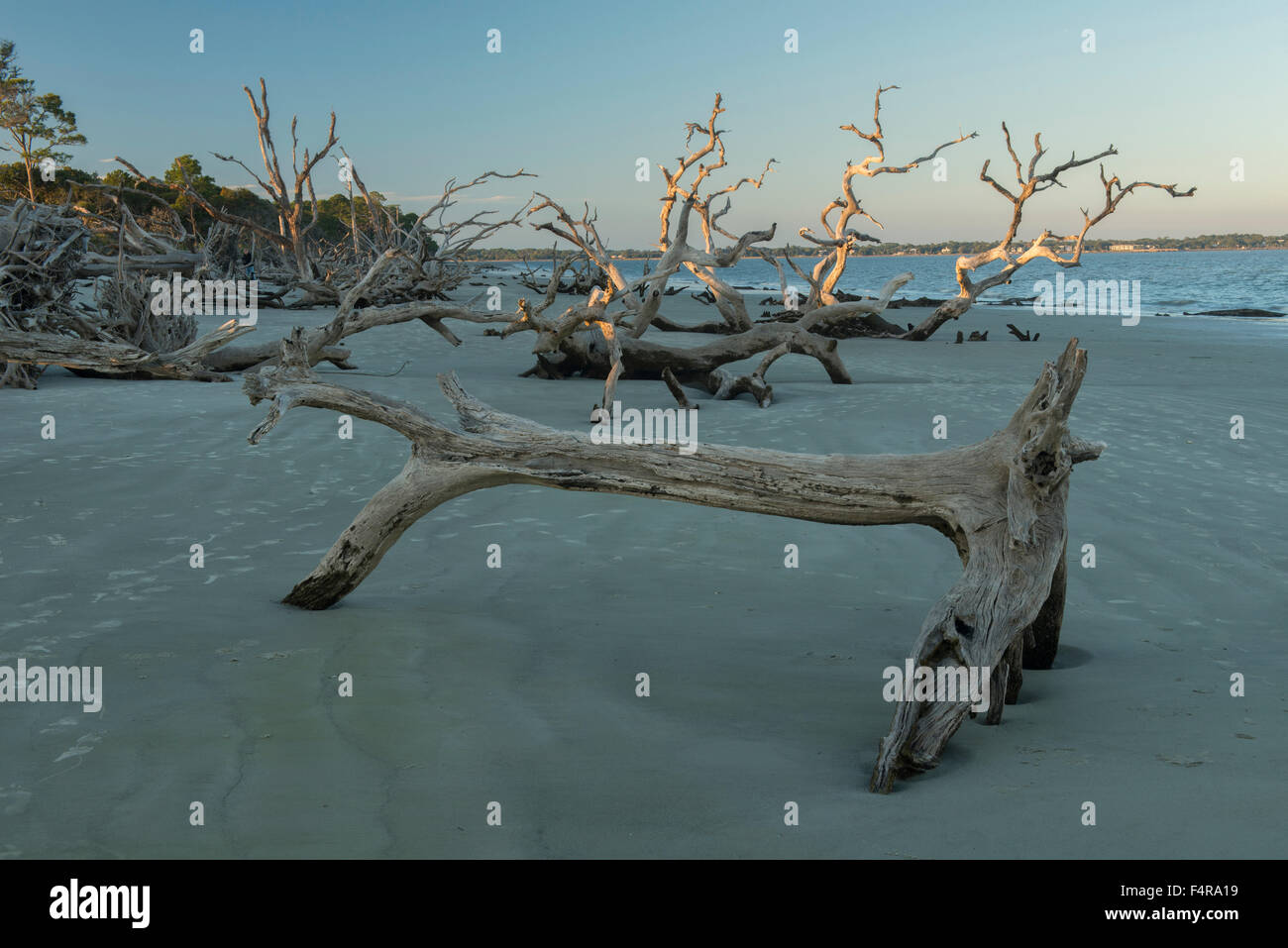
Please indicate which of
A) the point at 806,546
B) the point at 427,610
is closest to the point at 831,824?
the point at 427,610

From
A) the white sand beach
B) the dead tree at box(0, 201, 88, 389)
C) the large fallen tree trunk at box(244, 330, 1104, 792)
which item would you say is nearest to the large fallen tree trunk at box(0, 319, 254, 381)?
the large fallen tree trunk at box(244, 330, 1104, 792)

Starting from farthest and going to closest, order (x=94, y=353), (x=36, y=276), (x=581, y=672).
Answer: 1. (x=36, y=276)
2. (x=94, y=353)
3. (x=581, y=672)

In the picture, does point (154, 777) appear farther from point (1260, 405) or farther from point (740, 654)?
point (1260, 405)

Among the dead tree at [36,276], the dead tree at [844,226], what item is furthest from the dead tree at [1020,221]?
the dead tree at [36,276]

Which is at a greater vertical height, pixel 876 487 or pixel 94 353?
pixel 94 353

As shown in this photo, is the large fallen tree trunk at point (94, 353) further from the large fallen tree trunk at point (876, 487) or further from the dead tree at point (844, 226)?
the dead tree at point (844, 226)

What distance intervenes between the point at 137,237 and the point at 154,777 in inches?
578

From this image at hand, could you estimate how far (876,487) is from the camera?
357cm

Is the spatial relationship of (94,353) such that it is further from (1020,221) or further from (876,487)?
(1020,221)

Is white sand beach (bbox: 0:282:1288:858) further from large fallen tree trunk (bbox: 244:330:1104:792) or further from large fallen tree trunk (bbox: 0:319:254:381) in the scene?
large fallen tree trunk (bbox: 0:319:254:381)

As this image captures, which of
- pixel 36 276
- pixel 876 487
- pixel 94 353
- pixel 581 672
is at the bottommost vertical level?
pixel 581 672

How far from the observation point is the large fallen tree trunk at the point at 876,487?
9.79 feet

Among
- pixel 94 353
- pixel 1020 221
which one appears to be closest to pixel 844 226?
pixel 1020 221
